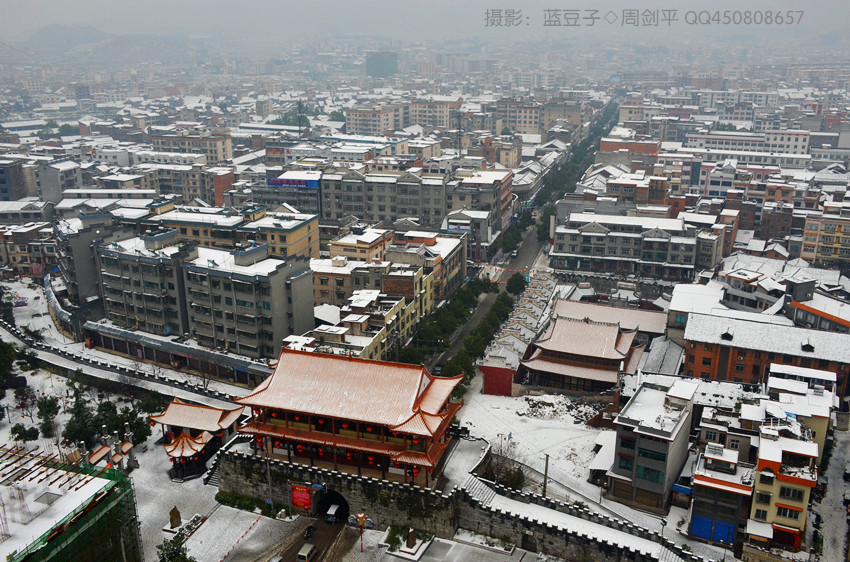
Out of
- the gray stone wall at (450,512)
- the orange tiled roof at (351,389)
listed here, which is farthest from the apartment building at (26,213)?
the gray stone wall at (450,512)

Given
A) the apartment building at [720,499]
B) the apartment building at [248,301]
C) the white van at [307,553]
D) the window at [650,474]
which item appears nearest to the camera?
the white van at [307,553]

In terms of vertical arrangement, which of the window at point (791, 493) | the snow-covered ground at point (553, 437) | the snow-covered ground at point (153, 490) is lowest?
the snow-covered ground at point (153, 490)

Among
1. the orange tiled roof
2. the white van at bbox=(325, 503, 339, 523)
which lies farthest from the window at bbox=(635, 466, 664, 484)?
the white van at bbox=(325, 503, 339, 523)

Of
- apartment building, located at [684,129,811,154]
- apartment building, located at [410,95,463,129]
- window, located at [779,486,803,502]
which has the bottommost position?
window, located at [779,486,803,502]

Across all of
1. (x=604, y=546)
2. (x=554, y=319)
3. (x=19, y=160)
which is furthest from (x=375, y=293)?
(x=19, y=160)

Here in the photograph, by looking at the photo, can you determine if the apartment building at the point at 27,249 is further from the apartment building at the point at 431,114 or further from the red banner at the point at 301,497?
the apartment building at the point at 431,114

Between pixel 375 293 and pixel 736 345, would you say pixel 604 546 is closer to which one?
pixel 736 345

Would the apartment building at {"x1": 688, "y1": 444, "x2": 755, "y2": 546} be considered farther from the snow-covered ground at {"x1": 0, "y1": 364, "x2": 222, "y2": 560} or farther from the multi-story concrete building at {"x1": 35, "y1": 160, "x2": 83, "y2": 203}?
the multi-story concrete building at {"x1": 35, "y1": 160, "x2": 83, "y2": 203}
